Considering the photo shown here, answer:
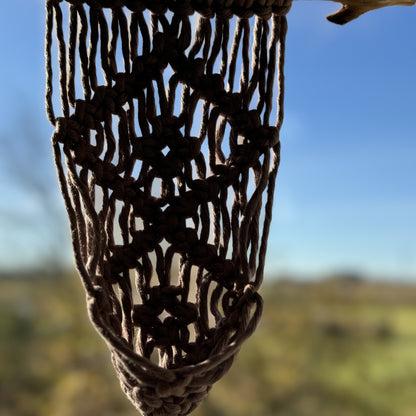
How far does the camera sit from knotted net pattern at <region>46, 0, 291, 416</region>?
573 mm

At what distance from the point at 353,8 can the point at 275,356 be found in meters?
1.06

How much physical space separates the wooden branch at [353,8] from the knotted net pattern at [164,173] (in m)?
0.08

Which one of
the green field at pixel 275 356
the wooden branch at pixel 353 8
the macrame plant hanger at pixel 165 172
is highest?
the wooden branch at pixel 353 8

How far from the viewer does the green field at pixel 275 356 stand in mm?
1353

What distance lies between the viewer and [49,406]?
1.33 m

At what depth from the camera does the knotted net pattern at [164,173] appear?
57 cm

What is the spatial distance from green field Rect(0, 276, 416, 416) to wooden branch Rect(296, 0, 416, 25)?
96 cm

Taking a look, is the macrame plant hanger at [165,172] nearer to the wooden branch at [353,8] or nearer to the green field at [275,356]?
the wooden branch at [353,8]

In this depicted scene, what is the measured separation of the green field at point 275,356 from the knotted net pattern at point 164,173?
0.80 m

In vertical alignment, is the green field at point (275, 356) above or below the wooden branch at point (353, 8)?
below

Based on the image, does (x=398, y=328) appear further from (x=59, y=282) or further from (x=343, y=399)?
(x=59, y=282)

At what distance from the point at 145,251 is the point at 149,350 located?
10 centimetres

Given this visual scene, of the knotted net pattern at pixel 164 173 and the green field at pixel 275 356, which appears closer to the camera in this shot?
the knotted net pattern at pixel 164 173

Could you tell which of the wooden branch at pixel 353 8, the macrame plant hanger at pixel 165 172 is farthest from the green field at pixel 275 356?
the wooden branch at pixel 353 8
